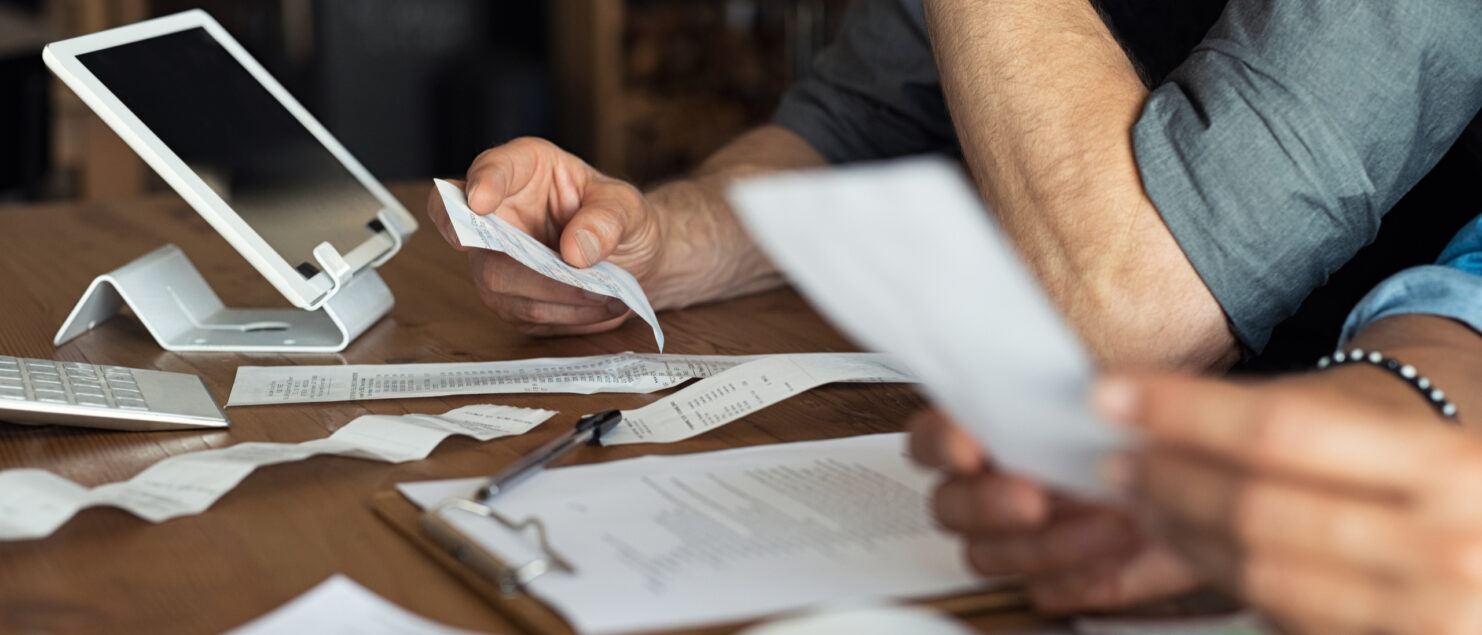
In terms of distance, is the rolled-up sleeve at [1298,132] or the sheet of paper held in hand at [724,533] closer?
the sheet of paper held in hand at [724,533]

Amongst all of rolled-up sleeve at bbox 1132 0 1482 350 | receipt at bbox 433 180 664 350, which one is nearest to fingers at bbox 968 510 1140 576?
rolled-up sleeve at bbox 1132 0 1482 350

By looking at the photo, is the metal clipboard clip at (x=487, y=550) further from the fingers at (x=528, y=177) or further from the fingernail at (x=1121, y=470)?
the fingers at (x=528, y=177)

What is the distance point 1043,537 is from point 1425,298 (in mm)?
335

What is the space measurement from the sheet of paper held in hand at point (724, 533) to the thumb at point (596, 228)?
0.32m

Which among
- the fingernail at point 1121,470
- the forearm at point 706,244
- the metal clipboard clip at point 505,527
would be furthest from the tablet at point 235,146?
the fingernail at point 1121,470

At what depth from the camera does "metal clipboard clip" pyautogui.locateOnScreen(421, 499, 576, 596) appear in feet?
1.89

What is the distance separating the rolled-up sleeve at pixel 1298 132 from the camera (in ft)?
2.59

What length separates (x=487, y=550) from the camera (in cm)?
60

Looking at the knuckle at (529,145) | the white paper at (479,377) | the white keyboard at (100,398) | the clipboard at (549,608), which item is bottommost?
the white paper at (479,377)

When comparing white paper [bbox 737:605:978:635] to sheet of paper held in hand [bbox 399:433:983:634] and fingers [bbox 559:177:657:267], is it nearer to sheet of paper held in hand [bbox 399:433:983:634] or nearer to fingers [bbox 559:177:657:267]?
sheet of paper held in hand [bbox 399:433:983:634]

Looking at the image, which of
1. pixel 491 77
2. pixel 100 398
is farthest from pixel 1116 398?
pixel 491 77

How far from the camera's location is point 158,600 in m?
0.58

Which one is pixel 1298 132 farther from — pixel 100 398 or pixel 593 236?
pixel 100 398

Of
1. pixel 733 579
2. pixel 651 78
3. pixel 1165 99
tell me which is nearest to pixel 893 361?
pixel 1165 99
